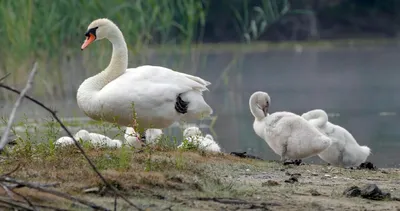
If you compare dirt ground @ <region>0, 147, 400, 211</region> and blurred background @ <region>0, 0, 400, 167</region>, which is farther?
blurred background @ <region>0, 0, 400, 167</region>

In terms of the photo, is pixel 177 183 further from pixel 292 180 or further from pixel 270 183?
pixel 292 180

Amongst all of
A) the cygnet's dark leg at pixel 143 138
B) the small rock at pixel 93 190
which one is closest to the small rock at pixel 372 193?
the small rock at pixel 93 190

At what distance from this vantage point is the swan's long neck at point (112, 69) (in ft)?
28.6

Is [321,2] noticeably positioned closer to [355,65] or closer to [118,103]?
[355,65]

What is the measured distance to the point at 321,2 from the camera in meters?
37.0

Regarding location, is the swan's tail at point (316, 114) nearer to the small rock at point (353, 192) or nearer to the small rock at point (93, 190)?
the small rock at point (353, 192)

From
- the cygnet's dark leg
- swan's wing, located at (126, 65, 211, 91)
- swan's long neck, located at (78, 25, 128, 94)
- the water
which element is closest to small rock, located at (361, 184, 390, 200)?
swan's wing, located at (126, 65, 211, 91)

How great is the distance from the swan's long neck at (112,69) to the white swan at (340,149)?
74.1 inches

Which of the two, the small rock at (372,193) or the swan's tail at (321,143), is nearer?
the small rock at (372,193)

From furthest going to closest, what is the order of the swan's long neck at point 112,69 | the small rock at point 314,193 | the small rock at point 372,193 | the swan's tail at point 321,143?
1. the swan's tail at point 321,143
2. the swan's long neck at point 112,69
3. the small rock at point 314,193
4. the small rock at point 372,193

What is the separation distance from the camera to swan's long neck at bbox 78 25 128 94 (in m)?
8.71

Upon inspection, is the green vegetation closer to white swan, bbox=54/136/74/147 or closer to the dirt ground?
the dirt ground

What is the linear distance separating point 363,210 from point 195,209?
0.93m

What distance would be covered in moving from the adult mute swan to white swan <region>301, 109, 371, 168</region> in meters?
1.63
